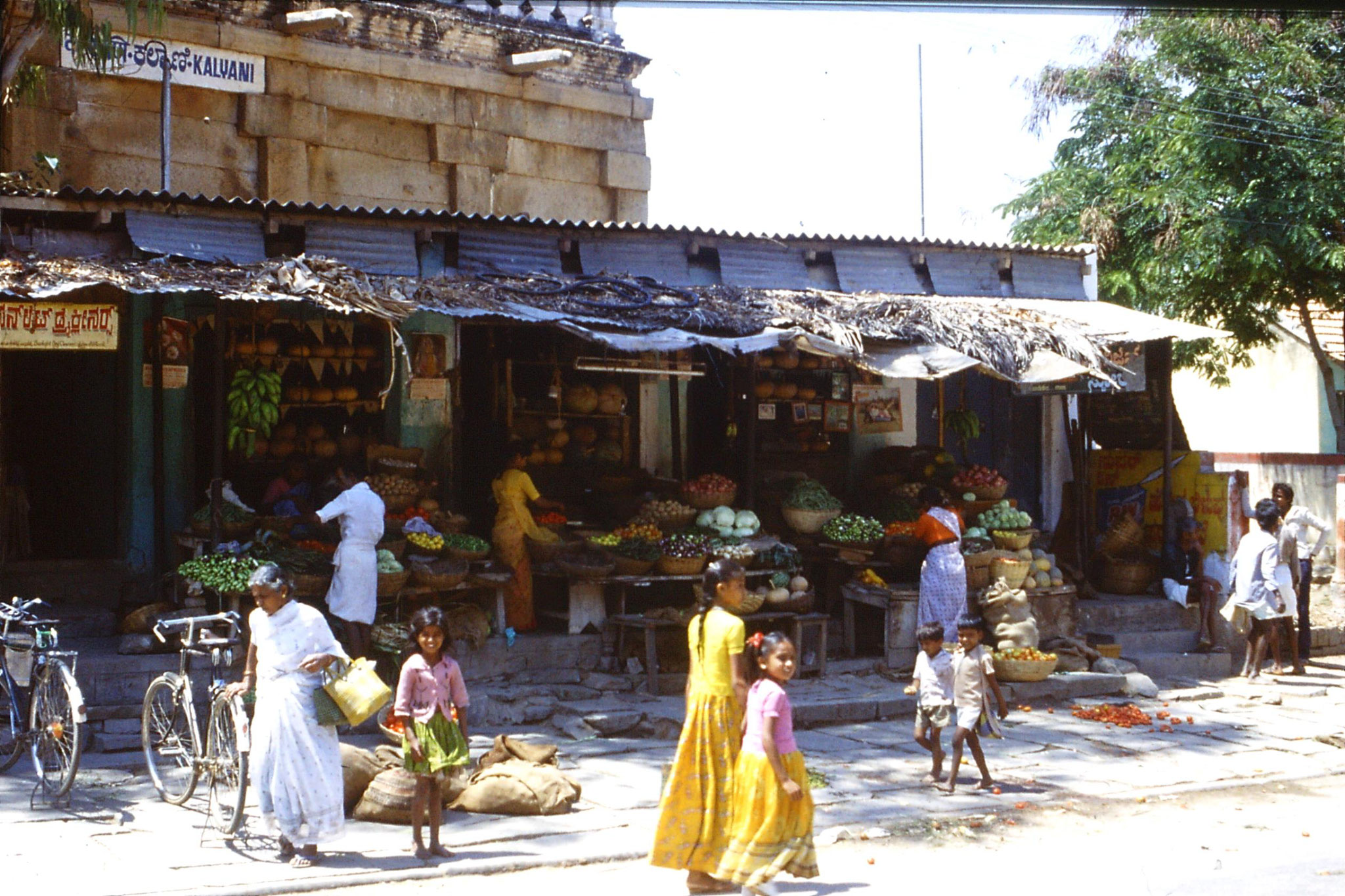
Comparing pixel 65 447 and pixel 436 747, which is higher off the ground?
pixel 65 447

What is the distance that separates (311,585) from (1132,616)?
28.5 feet

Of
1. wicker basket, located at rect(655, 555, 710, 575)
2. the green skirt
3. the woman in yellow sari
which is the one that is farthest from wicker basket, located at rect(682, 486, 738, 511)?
the green skirt

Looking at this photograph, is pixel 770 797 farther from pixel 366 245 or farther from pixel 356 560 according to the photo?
pixel 366 245

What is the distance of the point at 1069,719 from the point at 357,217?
7719 mm

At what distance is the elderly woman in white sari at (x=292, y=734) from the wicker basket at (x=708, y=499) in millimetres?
6658

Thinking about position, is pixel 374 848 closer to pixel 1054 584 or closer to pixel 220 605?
pixel 220 605

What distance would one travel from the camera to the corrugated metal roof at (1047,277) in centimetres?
1648

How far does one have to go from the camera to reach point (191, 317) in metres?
12.5

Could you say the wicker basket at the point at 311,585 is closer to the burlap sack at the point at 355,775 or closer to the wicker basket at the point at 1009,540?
the burlap sack at the point at 355,775

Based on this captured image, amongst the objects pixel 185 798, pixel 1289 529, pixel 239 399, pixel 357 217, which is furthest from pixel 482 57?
pixel 185 798

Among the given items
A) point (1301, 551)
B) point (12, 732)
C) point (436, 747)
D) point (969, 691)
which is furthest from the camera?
point (1301, 551)

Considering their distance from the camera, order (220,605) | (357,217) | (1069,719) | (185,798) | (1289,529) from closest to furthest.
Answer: (185,798) → (220,605) → (1069,719) → (357,217) → (1289,529)

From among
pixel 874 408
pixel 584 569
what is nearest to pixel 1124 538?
pixel 874 408

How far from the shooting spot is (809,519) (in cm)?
1391
